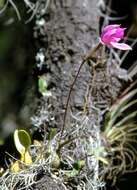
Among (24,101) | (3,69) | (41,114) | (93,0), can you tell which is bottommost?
(41,114)

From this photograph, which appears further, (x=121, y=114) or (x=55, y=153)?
(x=121, y=114)

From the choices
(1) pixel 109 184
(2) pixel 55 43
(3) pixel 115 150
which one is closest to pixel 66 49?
(2) pixel 55 43

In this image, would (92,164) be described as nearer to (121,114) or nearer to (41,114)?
(41,114)

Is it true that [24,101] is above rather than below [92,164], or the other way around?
above

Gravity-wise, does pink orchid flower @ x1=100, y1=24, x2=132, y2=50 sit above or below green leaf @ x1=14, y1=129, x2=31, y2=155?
above

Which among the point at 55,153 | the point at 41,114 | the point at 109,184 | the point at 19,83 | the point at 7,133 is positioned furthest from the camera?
the point at 19,83

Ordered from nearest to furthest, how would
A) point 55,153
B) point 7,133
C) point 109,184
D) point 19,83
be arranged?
point 55,153 < point 109,184 < point 7,133 < point 19,83

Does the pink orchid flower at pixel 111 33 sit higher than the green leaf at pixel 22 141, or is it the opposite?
the pink orchid flower at pixel 111 33

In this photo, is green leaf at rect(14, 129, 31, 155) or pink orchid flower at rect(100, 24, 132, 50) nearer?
pink orchid flower at rect(100, 24, 132, 50)

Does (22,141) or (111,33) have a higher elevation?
(111,33)

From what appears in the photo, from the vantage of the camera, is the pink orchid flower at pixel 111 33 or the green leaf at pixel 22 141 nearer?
the pink orchid flower at pixel 111 33

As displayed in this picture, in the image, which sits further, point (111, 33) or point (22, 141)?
point (22, 141)
